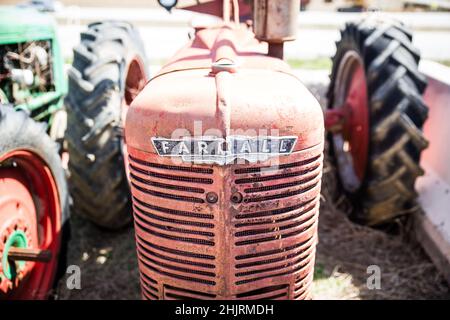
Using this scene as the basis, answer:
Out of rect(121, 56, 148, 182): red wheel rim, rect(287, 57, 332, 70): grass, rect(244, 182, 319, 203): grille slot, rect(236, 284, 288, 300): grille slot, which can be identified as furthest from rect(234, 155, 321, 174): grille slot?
rect(287, 57, 332, 70): grass

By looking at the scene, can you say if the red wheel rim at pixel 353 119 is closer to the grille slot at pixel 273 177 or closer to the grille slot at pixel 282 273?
the grille slot at pixel 282 273

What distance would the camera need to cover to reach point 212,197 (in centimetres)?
176

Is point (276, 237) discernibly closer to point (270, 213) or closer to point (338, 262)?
point (270, 213)

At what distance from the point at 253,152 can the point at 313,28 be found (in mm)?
11872

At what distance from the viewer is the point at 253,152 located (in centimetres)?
172

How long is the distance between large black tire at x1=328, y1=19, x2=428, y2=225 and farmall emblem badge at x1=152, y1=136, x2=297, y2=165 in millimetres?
1536

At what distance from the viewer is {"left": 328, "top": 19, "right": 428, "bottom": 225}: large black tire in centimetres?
303

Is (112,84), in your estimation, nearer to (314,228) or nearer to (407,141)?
(314,228)

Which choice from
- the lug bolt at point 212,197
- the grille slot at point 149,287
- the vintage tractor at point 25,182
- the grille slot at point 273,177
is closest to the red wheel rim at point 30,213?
the vintage tractor at point 25,182

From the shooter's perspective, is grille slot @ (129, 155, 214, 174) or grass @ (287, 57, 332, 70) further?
grass @ (287, 57, 332, 70)

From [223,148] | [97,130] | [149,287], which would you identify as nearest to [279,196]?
[223,148]

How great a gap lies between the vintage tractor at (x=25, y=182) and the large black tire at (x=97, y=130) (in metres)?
0.14

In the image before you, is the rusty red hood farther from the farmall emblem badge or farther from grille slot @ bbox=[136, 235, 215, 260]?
grille slot @ bbox=[136, 235, 215, 260]

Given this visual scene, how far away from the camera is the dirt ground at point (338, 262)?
2.99 meters
